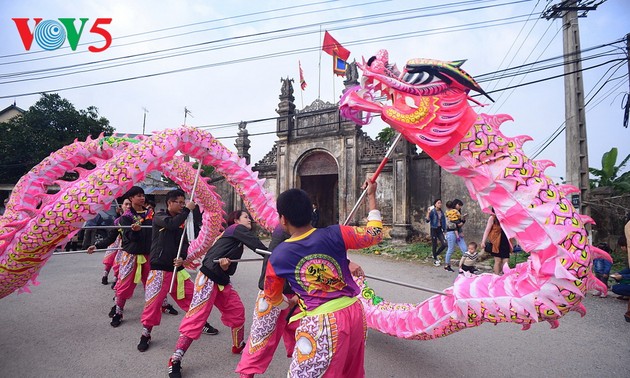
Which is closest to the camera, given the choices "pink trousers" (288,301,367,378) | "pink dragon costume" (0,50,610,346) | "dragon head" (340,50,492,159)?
"pink trousers" (288,301,367,378)

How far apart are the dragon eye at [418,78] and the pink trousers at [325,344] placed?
1.72 m

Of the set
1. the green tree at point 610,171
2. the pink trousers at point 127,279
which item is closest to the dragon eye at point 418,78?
the pink trousers at point 127,279

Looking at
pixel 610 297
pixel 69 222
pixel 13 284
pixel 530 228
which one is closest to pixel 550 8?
pixel 610 297

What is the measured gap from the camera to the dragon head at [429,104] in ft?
7.50

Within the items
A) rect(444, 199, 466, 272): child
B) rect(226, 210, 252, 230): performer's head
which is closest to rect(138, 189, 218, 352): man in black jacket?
rect(226, 210, 252, 230): performer's head

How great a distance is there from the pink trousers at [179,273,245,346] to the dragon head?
7.17 feet

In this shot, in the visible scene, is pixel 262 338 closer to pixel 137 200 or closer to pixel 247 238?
pixel 247 238

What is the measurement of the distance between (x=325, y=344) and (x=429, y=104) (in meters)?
1.77

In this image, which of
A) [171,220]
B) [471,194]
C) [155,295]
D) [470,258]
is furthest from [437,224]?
[155,295]

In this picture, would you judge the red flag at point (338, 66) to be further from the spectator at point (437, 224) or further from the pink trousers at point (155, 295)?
the pink trousers at point (155, 295)

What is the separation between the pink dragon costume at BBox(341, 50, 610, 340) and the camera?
6.32ft

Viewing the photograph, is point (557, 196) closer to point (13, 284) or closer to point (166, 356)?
point (166, 356)

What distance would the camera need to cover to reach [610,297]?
5305mm

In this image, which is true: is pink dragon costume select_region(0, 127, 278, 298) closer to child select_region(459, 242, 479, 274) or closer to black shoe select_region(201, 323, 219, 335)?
black shoe select_region(201, 323, 219, 335)
